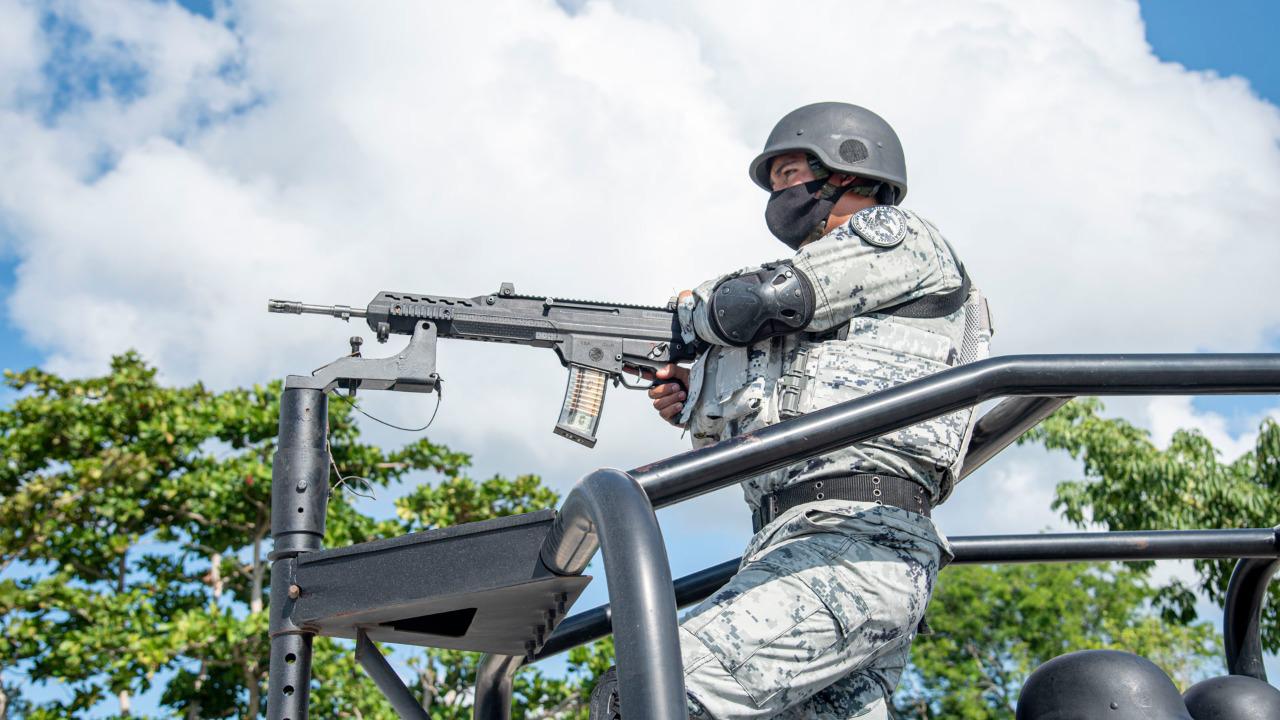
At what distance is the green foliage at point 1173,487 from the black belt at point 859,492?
9.61 m

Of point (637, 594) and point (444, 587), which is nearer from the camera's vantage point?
point (637, 594)

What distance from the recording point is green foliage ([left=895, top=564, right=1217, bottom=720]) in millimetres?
21203

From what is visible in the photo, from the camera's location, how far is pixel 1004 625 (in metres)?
23.2

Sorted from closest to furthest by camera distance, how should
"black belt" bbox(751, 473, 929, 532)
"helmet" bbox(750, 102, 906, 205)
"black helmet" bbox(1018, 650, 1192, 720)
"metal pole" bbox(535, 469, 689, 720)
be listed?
"metal pole" bbox(535, 469, 689, 720) < "black helmet" bbox(1018, 650, 1192, 720) < "black belt" bbox(751, 473, 929, 532) < "helmet" bbox(750, 102, 906, 205)

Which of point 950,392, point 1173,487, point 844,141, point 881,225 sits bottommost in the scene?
point 950,392

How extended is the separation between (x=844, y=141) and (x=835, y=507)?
92cm

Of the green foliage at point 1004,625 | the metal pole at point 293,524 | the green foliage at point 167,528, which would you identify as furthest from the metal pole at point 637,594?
the green foliage at point 1004,625

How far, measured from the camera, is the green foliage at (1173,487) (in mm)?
11297

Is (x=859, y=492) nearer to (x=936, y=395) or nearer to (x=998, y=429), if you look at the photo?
(x=998, y=429)

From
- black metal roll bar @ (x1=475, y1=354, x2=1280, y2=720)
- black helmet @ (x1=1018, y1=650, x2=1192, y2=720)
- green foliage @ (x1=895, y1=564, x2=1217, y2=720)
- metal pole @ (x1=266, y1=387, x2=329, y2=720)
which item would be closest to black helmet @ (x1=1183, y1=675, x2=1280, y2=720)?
black helmet @ (x1=1018, y1=650, x2=1192, y2=720)

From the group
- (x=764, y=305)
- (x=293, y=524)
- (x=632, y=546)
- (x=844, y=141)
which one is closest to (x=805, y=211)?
(x=844, y=141)

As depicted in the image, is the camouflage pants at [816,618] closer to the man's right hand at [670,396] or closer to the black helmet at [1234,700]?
the black helmet at [1234,700]

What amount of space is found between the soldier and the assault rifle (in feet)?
2.59

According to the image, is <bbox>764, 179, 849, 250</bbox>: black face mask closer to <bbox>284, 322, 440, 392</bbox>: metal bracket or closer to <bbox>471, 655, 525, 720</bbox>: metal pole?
<bbox>284, 322, 440, 392</bbox>: metal bracket
